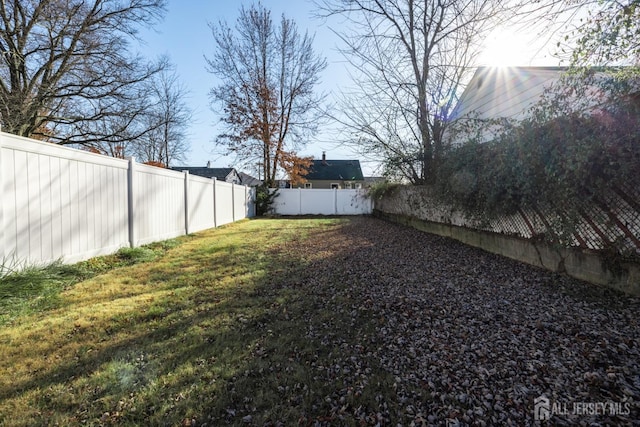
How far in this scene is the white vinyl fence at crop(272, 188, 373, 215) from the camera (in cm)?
A: 1753

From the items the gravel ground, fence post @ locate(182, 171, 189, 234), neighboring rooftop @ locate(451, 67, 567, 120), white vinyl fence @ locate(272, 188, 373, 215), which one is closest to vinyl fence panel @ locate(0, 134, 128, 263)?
fence post @ locate(182, 171, 189, 234)

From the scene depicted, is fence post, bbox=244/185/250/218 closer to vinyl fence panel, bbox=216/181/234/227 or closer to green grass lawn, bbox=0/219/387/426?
vinyl fence panel, bbox=216/181/234/227

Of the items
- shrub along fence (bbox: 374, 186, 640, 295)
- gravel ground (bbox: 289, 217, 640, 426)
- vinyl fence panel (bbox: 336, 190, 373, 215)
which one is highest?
vinyl fence panel (bbox: 336, 190, 373, 215)

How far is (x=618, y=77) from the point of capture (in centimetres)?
327

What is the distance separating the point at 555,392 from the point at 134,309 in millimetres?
3483

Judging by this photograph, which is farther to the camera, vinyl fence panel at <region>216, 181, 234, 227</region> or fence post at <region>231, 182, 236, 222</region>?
fence post at <region>231, 182, 236, 222</region>

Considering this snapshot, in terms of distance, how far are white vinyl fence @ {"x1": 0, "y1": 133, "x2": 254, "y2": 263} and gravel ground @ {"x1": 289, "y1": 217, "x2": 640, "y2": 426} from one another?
11.1 ft

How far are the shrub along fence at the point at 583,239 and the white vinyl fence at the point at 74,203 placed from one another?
651cm

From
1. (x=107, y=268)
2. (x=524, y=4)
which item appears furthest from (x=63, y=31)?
(x=524, y=4)

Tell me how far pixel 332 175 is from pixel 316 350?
97.8ft

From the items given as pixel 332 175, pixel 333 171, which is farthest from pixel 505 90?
pixel 333 171

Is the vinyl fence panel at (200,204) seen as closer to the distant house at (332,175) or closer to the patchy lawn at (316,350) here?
the patchy lawn at (316,350)

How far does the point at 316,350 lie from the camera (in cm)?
223

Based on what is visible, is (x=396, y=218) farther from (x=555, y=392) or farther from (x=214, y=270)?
(x=555, y=392)
